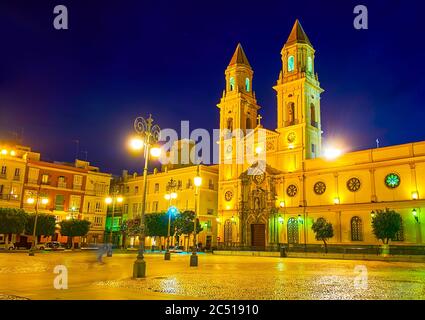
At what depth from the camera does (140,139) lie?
16250 mm

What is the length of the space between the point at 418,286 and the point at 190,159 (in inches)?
2477

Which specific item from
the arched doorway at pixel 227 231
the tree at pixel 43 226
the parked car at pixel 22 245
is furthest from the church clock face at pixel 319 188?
the parked car at pixel 22 245

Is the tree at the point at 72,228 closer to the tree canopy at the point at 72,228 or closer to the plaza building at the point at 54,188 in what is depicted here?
the tree canopy at the point at 72,228

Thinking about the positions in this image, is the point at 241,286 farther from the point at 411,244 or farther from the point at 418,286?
the point at 411,244

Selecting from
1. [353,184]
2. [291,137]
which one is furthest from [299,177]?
[353,184]

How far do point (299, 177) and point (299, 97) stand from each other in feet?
→ 36.5

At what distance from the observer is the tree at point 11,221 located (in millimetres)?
43125

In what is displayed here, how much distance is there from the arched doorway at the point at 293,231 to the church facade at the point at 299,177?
0.40 ft

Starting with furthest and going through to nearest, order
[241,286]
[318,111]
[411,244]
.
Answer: [318,111]
[411,244]
[241,286]

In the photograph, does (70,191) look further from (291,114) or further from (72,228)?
(291,114)

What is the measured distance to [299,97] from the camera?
53.3 meters

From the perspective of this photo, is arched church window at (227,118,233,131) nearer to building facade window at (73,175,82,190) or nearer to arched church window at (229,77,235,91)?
arched church window at (229,77,235,91)

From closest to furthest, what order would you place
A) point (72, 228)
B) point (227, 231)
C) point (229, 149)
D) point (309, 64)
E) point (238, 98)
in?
point (72, 228), point (309, 64), point (227, 231), point (229, 149), point (238, 98)
